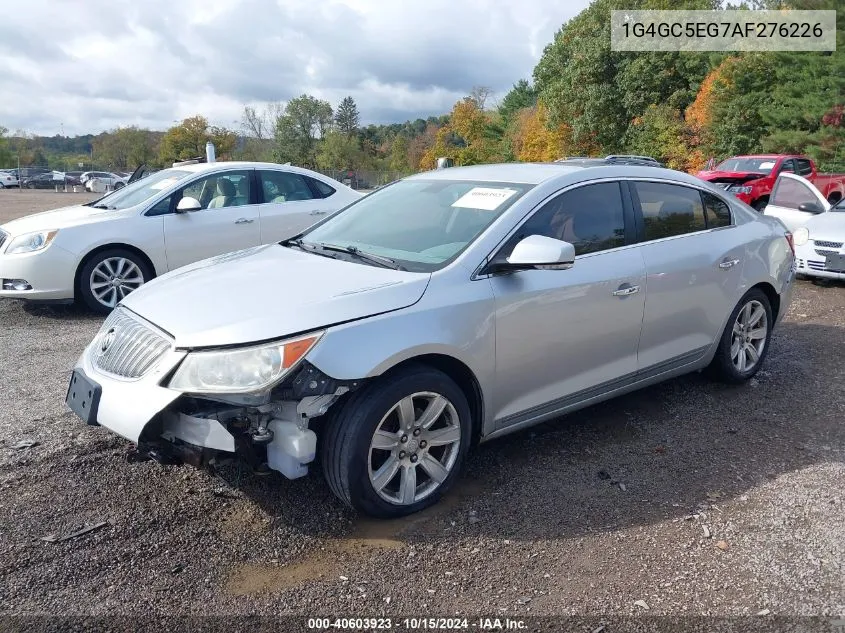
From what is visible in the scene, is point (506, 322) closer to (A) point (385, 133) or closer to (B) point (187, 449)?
(B) point (187, 449)

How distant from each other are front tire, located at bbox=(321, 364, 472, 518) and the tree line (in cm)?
2728

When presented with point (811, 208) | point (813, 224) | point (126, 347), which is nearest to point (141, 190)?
point (126, 347)

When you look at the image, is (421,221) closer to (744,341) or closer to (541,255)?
(541,255)

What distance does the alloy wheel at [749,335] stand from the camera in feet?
16.4

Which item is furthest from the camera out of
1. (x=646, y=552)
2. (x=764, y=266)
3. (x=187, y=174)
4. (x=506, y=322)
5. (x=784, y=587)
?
(x=187, y=174)

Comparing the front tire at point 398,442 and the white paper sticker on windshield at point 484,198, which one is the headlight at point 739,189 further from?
the front tire at point 398,442

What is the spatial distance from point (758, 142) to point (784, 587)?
3217cm

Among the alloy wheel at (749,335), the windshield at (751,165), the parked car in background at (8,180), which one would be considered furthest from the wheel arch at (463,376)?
the parked car in background at (8,180)

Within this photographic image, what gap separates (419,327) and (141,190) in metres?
5.96

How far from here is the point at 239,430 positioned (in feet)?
9.55

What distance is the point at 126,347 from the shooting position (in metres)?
3.20

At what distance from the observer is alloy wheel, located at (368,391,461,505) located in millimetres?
3131

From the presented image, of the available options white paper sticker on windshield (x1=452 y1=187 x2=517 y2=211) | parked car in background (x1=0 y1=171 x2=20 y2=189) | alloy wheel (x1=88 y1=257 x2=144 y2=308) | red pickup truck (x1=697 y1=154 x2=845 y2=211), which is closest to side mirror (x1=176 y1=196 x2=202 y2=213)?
alloy wheel (x1=88 y1=257 x2=144 y2=308)

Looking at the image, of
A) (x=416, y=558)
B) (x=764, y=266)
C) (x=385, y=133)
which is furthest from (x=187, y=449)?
(x=385, y=133)
